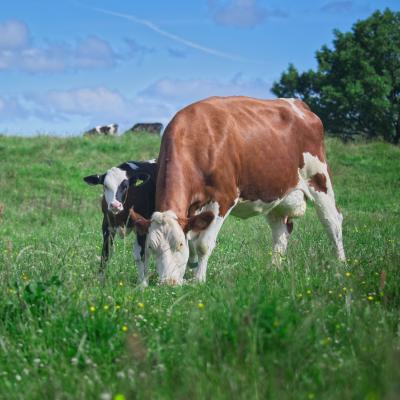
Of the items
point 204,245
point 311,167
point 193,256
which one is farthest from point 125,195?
point 311,167

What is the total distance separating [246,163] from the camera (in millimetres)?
9211

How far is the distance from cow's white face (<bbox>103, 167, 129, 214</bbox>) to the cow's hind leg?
2.80 meters

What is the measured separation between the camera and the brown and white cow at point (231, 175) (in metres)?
7.55

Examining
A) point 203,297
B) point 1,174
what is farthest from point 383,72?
point 203,297

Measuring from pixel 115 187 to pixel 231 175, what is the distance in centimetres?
182

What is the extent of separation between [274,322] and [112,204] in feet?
18.3

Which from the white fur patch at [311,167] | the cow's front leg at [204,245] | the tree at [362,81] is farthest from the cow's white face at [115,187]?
the tree at [362,81]

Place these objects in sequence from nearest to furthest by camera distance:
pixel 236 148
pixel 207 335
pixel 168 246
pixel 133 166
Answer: pixel 207 335 < pixel 168 246 < pixel 236 148 < pixel 133 166

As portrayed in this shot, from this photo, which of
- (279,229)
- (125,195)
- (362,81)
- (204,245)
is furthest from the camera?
(362,81)

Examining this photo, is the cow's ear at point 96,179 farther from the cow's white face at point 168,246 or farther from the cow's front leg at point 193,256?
the cow's white face at point 168,246

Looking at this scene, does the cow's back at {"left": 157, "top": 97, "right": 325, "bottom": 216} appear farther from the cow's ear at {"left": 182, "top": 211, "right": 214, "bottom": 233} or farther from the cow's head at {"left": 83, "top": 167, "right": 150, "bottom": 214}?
the cow's head at {"left": 83, "top": 167, "right": 150, "bottom": 214}

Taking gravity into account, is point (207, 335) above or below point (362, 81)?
below

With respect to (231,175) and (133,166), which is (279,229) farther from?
(133,166)

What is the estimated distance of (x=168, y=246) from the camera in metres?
7.38
